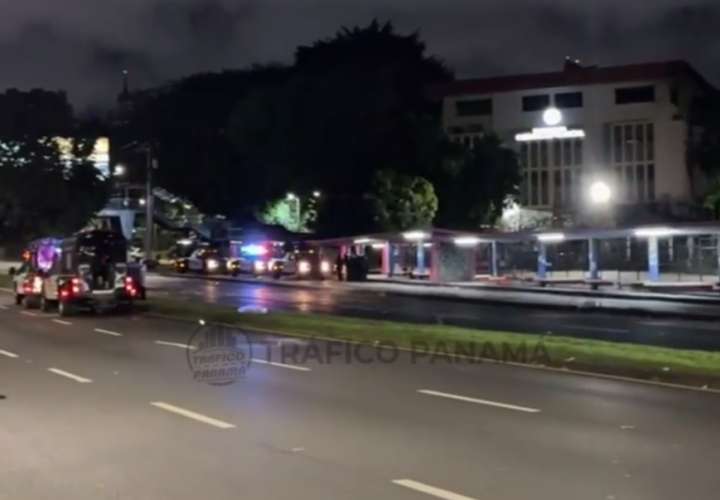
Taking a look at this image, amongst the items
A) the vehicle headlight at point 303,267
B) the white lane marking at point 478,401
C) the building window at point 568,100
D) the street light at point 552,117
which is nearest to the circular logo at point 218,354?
the white lane marking at point 478,401

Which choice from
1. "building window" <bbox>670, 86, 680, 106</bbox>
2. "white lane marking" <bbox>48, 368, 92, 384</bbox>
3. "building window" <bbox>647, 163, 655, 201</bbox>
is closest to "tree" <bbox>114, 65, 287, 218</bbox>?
"building window" <bbox>647, 163, 655, 201</bbox>

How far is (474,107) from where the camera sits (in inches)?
3214

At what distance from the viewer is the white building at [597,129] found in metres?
73.6

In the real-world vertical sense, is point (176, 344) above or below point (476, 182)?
below

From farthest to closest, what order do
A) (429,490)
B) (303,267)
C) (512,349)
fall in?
(303,267)
(512,349)
(429,490)

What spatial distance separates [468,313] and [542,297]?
9660mm

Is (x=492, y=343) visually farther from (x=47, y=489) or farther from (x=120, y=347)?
(x=47, y=489)

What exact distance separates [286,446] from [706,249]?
44.8 metres

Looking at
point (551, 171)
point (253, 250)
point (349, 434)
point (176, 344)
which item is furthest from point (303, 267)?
point (349, 434)

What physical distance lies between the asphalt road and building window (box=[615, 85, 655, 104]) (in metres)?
33.9

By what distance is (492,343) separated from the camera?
19906mm

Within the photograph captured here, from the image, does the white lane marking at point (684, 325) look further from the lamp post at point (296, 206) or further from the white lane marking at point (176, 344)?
the lamp post at point (296, 206)

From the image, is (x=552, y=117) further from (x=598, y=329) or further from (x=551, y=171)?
(x=598, y=329)

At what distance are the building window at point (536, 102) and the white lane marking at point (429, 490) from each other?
231 feet
